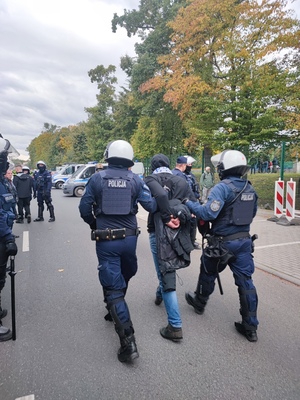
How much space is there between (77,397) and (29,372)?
1.73 feet

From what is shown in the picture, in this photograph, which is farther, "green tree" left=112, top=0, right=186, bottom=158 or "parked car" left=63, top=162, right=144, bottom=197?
"green tree" left=112, top=0, right=186, bottom=158

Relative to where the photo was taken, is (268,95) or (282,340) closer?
(282,340)

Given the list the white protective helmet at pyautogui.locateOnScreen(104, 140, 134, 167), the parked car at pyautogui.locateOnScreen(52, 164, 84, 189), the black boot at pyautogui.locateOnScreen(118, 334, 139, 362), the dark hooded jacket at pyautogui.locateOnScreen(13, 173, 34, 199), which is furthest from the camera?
the parked car at pyautogui.locateOnScreen(52, 164, 84, 189)

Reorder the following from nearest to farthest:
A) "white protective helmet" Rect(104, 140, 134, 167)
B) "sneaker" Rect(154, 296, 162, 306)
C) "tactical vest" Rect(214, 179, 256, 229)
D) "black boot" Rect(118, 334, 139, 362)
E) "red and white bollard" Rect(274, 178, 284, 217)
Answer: "black boot" Rect(118, 334, 139, 362)
"white protective helmet" Rect(104, 140, 134, 167)
"tactical vest" Rect(214, 179, 256, 229)
"sneaker" Rect(154, 296, 162, 306)
"red and white bollard" Rect(274, 178, 284, 217)

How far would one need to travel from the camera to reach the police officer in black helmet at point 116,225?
8.66ft

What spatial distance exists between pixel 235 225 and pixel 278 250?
3.79 meters

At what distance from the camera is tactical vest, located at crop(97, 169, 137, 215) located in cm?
265

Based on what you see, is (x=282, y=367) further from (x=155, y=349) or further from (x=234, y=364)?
(x=155, y=349)

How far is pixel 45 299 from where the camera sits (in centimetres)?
387

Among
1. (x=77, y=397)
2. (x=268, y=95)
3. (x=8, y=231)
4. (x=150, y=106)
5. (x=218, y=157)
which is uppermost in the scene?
(x=150, y=106)

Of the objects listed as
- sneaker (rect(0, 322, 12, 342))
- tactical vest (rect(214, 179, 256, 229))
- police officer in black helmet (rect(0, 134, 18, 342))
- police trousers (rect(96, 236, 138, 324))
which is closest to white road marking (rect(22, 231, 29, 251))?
police officer in black helmet (rect(0, 134, 18, 342))

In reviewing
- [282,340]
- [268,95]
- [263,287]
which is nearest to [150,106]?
[268,95]

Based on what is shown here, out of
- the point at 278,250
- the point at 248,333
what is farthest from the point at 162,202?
the point at 278,250

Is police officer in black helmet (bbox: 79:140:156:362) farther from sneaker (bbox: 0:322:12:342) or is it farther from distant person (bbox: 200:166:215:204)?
distant person (bbox: 200:166:215:204)
